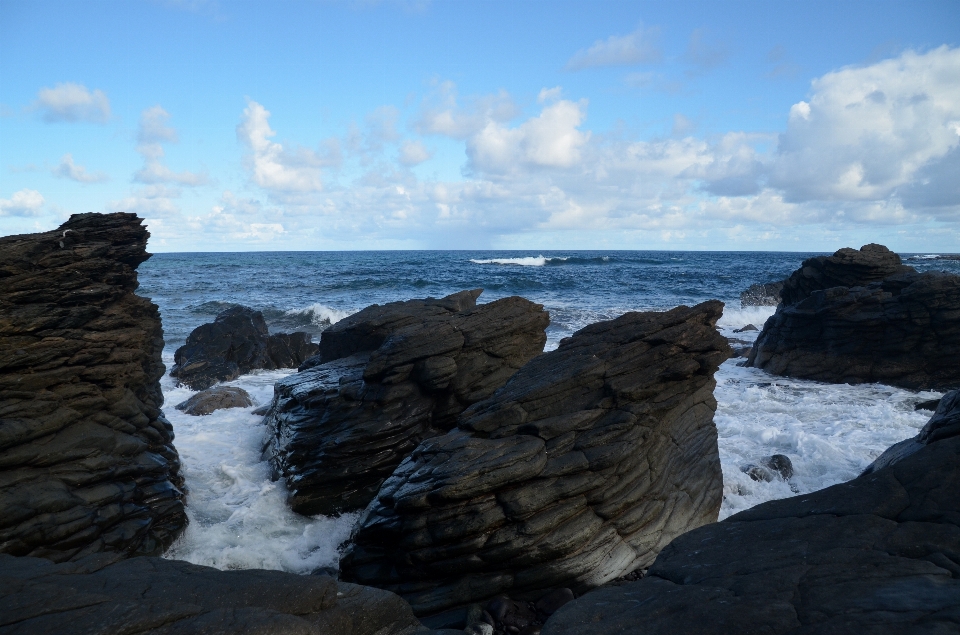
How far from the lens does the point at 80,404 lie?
1009cm

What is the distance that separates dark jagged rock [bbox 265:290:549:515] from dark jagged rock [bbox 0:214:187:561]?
2.29 m

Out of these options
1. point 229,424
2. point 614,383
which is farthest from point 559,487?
point 229,424

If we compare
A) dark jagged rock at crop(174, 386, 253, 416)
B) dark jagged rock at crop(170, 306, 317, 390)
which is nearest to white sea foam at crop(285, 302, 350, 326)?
dark jagged rock at crop(170, 306, 317, 390)

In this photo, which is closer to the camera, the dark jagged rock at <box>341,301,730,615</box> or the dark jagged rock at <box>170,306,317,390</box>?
the dark jagged rock at <box>341,301,730,615</box>

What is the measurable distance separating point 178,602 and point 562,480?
4.95m

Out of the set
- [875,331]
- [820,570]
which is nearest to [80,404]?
[820,570]

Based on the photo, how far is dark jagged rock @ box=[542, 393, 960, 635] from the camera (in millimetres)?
4305

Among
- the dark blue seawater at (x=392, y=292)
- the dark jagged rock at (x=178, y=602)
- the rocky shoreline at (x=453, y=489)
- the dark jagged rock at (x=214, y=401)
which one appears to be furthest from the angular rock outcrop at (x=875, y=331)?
the dark jagged rock at (x=178, y=602)

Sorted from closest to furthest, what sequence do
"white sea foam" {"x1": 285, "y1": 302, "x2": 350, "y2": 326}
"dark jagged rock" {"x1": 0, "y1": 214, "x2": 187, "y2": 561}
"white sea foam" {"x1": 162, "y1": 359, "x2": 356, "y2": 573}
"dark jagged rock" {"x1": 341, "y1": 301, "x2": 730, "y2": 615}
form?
"dark jagged rock" {"x1": 341, "y1": 301, "x2": 730, "y2": 615} < "dark jagged rock" {"x1": 0, "y1": 214, "x2": 187, "y2": 561} < "white sea foam" {"x1": 162, "y1": 359, "x2": 356, "y2": 573} < "white sea foam" {"x1": 285, "y1": 302, "x2": 350, "y2": 326}

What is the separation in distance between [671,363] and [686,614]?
6.40 m

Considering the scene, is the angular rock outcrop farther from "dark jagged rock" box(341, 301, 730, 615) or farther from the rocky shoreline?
"dark jagged rock" box(341, 301, 730, 615)

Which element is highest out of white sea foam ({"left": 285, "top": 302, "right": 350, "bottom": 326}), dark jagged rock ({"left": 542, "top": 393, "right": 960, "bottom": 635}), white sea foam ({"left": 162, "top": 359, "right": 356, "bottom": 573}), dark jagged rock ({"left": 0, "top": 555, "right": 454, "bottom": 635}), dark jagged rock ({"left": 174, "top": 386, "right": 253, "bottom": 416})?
dark jagged rock ({"left": 542, "top": 393, "right": 960, "bottom": 635})

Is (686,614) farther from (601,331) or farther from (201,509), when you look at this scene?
(201,509)

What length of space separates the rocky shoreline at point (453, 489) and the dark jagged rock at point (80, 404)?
3 centimetres
